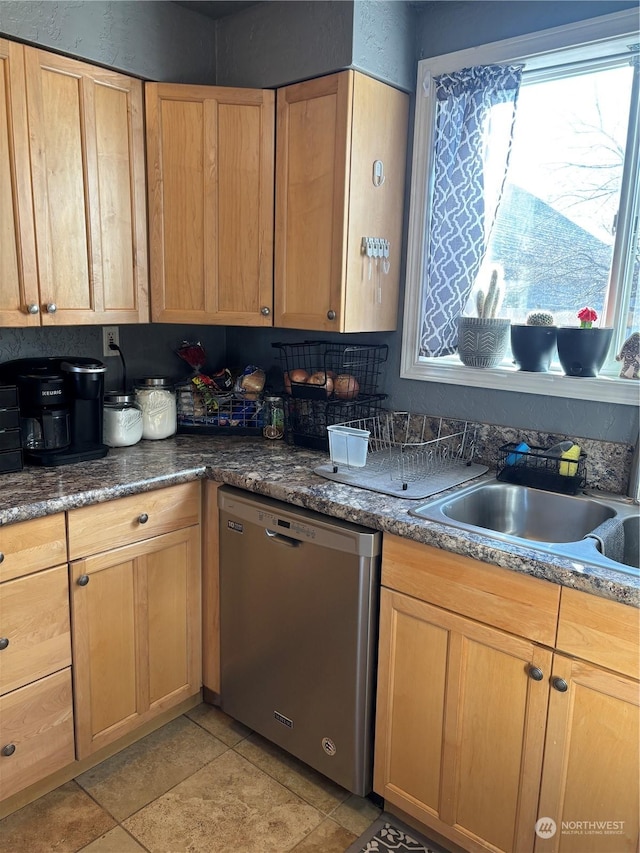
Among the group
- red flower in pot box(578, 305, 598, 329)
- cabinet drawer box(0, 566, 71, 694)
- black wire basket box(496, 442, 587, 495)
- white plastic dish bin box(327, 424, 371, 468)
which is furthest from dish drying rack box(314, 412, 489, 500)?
cabinet drawer box(0, 566, 71, 694)

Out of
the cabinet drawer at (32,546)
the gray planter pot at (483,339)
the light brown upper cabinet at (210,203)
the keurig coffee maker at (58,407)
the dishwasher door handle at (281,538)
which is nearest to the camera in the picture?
the cabinet drawer at (32,546)

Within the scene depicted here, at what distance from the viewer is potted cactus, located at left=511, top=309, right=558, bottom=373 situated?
1993mm

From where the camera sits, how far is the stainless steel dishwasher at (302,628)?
1.74m

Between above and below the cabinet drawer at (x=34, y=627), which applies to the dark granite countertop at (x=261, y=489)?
above

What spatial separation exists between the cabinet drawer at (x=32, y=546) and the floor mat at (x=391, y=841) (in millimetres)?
1125

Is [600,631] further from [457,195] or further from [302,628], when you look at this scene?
[457,195]

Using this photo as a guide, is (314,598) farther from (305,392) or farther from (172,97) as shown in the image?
(172,97)

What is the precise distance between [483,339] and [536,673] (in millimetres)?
1078

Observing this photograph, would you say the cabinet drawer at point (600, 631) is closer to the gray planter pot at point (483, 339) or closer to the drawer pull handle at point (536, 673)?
the drawer pull handle at point (536, 673)

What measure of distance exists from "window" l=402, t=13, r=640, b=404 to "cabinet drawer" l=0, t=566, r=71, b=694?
4.64 feet

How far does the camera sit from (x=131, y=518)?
1.92 m

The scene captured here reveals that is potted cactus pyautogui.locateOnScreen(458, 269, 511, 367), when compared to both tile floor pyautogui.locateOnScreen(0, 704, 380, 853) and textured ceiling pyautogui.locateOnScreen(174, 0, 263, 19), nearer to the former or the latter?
textured ceiling pyautogui.locateOnScreen(174, 0, 263, 19)

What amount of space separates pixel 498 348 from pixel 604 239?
45cm

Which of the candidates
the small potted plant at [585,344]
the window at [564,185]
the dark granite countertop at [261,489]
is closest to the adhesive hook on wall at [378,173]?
the window at [564,185]
